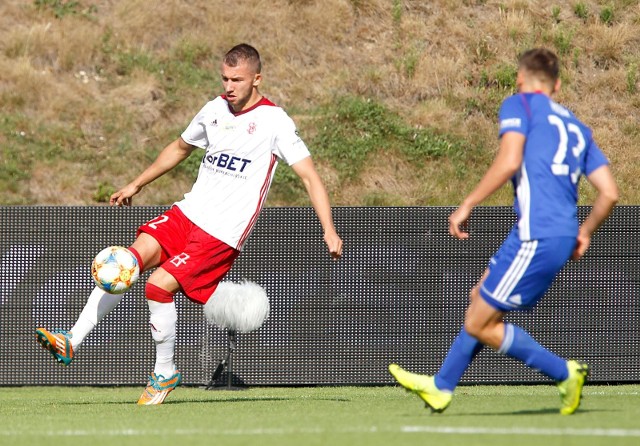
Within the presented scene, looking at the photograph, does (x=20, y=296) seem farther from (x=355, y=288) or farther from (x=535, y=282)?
(x=535, y=282)

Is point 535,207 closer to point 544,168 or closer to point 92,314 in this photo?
point 544,168

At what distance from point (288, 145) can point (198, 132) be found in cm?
72

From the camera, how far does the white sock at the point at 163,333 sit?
7.80m

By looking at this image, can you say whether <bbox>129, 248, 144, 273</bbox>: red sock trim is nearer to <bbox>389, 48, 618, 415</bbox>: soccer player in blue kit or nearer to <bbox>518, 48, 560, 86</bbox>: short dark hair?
<bbox>389, 48, 618, 415</bbox>: soccer player in blue kit

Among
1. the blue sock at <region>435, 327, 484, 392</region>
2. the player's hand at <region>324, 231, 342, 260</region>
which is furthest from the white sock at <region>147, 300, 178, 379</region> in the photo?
the blue sock at <region>435, 327, 484, 392</region>

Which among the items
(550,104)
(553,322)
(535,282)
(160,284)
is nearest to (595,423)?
(535,282)

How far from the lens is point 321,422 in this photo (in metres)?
6.00

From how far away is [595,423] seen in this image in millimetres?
5652

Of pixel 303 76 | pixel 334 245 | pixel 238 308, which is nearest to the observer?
pixel 334 245

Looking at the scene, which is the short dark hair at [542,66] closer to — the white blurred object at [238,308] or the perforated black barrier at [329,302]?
the white blurred object at [238,308]

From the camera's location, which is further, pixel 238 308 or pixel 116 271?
pixel 238 308

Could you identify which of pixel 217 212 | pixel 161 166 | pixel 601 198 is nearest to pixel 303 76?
pixel 161 166

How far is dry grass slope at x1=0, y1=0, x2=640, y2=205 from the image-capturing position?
49.6 ft

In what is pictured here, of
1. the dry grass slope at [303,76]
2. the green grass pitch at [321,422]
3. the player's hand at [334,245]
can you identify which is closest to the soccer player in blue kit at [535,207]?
the green grass pitch at [321,422]
